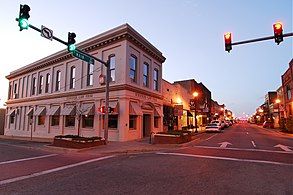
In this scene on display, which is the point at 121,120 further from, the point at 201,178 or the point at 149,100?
the point at 201,178

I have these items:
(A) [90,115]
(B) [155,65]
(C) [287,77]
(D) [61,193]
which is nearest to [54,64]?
(A) [90,115]

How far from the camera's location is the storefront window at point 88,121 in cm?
2264

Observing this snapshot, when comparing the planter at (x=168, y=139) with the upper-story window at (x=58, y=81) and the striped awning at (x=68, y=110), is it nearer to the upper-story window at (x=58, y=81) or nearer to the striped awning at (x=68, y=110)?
the striped awning at (x=68, y=110)

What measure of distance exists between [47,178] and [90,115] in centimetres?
1540

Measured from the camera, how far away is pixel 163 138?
17.8 meters

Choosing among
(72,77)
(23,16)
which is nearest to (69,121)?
(72,77)

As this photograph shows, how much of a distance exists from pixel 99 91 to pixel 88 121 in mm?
3567

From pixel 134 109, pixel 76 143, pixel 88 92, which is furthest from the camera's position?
pixel 88 92

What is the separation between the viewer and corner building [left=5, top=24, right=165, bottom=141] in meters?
20.5

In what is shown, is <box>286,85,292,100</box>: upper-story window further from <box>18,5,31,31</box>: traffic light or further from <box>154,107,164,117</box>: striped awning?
<box>18,5,31,31</box>: traffic light

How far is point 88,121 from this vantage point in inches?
907

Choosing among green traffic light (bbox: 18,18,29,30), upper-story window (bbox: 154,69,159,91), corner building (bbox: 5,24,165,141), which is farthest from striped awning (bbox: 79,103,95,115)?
green traffic light (bbox: 18,18,29,30)

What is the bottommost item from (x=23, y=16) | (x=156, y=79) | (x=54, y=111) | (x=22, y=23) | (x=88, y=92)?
(x=54, y=111)

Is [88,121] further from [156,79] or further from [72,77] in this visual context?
[156,79]
